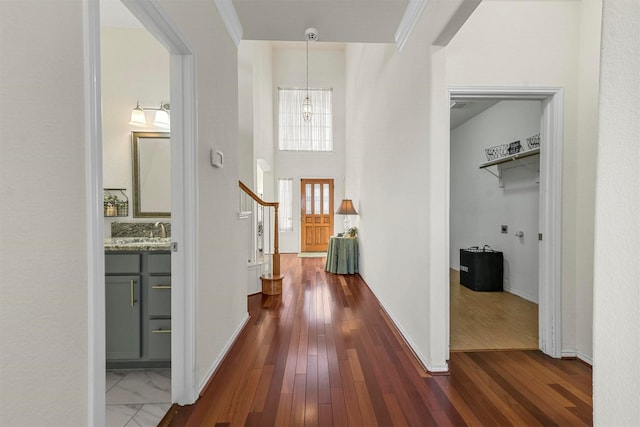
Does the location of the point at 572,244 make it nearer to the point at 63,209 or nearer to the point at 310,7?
the point at 310,7

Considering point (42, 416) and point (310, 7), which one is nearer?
point (42, 416)

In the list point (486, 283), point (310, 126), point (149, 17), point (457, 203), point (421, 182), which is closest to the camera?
point (149, 17)

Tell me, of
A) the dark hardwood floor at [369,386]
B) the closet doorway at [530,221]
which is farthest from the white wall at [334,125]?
the dark hardwood floor at [369,386]

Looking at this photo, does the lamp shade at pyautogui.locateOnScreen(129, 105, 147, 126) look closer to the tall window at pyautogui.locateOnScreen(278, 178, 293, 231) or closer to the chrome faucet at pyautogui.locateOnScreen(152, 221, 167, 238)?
the chrome faucet at pyautogui.locateOnScreen(152, 221, 167, 238)

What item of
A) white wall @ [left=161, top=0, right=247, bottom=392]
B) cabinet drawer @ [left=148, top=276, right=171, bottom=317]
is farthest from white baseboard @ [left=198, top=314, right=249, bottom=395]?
cabinet drawer @ [left=148, top=276, right=171, bottom=317]

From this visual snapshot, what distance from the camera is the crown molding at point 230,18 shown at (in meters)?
2.09

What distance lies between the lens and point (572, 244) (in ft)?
6.98

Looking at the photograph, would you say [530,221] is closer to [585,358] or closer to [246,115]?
[585,358]

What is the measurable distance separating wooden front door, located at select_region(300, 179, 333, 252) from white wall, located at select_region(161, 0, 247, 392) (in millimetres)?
5020

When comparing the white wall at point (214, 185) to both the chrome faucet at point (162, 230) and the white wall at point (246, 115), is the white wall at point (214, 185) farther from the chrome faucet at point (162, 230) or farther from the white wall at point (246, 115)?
the white wall at point (246, 115)

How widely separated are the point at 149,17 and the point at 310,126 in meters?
6.53

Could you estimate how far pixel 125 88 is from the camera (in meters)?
2.47

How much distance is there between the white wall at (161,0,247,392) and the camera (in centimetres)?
172

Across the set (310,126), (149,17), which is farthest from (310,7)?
(310,126)
